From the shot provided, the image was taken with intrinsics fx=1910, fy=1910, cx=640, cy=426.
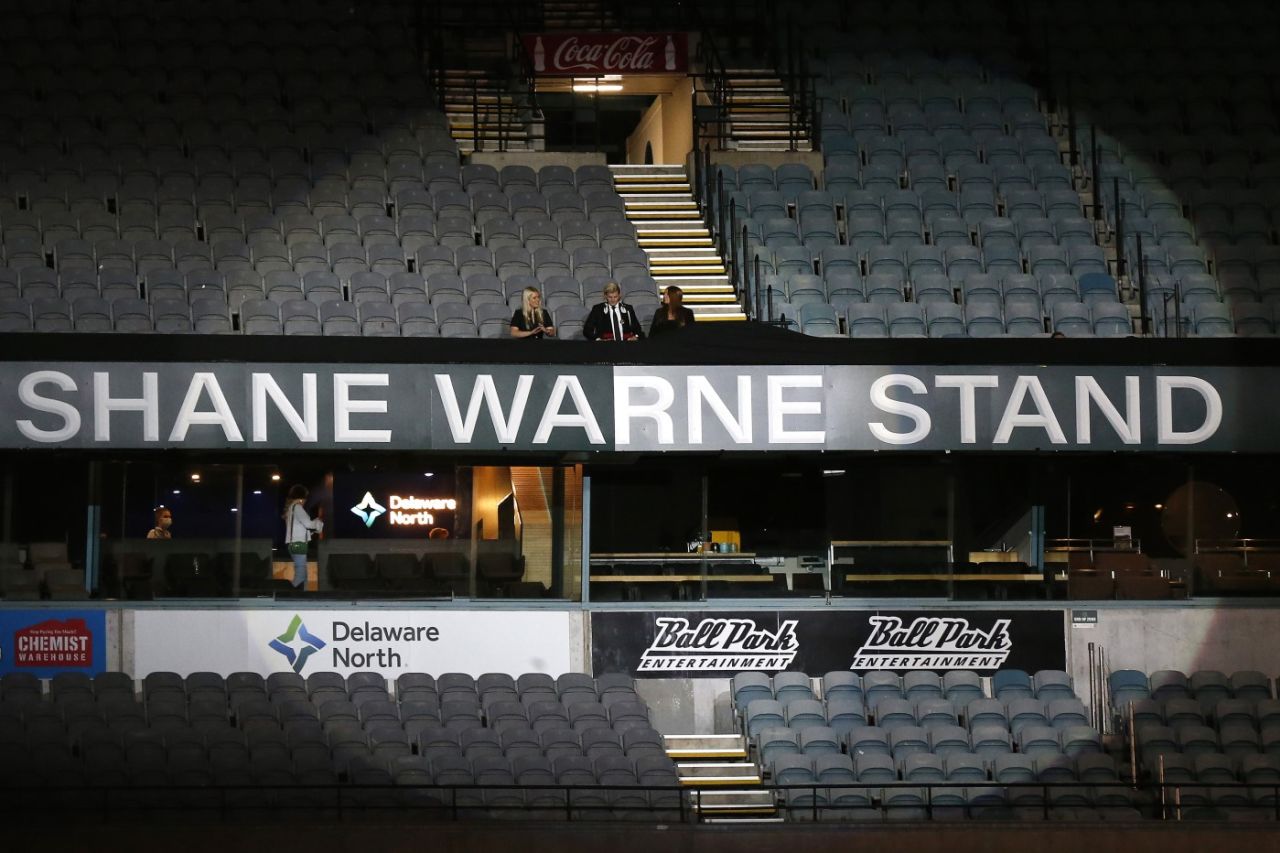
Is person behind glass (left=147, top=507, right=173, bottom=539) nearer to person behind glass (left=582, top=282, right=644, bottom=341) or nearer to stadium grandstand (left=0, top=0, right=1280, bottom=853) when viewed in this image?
stadium grandstand (left=0, top=0, right=1280, bottom=853)

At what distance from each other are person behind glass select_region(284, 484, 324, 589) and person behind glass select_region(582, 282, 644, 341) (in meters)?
3.43

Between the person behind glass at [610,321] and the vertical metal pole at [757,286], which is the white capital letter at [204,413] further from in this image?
the vertical metal pole at [757,286]

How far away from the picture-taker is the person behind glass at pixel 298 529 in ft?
64.7

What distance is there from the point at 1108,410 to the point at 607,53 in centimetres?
1163

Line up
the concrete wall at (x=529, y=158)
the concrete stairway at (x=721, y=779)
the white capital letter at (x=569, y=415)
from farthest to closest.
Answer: the concrete wall at (x=529, y=158) < the white capital letter at (x=569, y=415) < the concrete stairway at (x=721, y=779)

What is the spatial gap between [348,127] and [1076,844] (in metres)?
13.7

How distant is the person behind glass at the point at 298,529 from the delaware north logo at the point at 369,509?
400 mm

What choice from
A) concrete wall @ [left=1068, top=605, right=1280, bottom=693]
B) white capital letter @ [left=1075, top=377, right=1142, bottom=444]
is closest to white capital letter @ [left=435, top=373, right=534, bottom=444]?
white capital letter @ [left=1075, top=377, right=1142, bottom=444]

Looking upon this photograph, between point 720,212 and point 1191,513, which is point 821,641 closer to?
point 1191,513

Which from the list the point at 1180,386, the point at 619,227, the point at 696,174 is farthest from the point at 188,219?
the point at 1180,386

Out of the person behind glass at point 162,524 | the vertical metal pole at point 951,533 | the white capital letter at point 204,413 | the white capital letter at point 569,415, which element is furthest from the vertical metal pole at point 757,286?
the person behind glass at point 162,524

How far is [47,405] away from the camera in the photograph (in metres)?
18.4

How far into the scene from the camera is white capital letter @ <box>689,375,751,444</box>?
62.4 ft

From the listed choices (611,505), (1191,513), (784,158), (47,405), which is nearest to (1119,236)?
(784,158)
